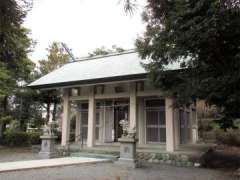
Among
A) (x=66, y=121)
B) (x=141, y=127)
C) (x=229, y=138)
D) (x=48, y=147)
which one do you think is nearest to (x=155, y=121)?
(x=141, y=127)

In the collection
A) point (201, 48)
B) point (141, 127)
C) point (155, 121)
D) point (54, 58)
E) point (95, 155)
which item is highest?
point (54, 58)

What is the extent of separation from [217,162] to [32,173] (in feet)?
24.1

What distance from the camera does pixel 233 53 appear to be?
22.6 feet

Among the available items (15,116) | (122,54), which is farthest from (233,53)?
(15,116)

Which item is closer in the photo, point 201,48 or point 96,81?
point 201,48

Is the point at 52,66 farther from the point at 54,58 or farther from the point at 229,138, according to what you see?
the point at 229,138

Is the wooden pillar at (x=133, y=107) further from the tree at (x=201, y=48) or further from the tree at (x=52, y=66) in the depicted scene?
the tree at (x=52, y=66)

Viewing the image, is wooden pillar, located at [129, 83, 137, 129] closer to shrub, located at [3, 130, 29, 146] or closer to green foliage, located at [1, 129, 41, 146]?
green foliage, located at [1, 129, 41, 146]

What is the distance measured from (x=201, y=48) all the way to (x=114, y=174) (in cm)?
457

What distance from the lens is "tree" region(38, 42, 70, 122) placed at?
20.2m

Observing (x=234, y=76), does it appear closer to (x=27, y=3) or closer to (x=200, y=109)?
(x=27, y=3)

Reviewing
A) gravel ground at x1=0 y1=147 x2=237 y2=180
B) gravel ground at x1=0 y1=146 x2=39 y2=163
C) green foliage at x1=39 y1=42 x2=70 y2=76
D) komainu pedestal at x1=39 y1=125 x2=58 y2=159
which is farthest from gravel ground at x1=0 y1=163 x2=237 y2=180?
green foliage at x1=39 y1=42 x2=70 y2=76

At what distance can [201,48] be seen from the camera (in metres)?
6.86

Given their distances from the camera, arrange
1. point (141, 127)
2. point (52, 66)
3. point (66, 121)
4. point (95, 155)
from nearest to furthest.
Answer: point (95, 155) < point (141, 127) < point (66, 121) < point (52, 66)
